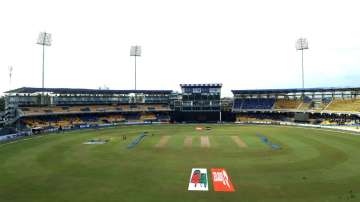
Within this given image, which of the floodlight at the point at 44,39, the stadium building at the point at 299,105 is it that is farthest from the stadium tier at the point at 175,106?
the floodlight at the point at 44,39

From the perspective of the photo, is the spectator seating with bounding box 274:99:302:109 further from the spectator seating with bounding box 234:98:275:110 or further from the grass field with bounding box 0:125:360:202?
the grass field with bounding box 0:125:360:202

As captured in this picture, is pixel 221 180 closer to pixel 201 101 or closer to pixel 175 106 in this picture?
pixel 201 101

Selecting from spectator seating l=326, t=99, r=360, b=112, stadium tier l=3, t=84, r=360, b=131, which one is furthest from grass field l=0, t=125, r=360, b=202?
stadium tier l=3, t=84, r=360, b=131

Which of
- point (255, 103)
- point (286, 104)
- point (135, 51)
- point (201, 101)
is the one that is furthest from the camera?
point (135, 51)

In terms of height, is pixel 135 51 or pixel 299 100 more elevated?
pixel 135 51

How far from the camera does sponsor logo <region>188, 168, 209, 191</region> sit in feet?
78.4

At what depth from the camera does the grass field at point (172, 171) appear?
73.1ft

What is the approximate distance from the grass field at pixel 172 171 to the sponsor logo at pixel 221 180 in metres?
0.63

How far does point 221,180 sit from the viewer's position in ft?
85.9

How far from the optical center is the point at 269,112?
98.6m

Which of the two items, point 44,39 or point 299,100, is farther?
point 299,100

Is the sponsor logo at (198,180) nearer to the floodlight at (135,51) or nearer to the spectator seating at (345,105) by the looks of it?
the spectator seating at (345,105)

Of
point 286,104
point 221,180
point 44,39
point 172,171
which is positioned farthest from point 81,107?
point 221,180

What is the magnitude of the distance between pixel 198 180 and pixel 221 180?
86.2 inches
